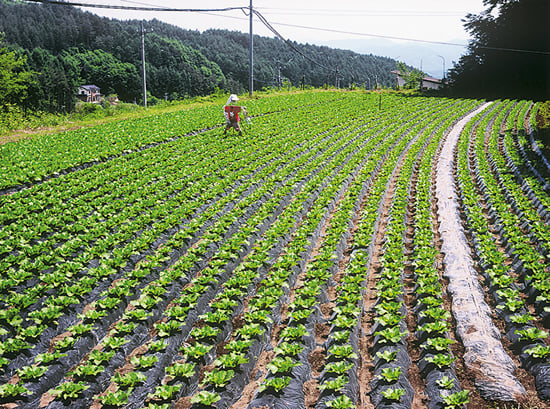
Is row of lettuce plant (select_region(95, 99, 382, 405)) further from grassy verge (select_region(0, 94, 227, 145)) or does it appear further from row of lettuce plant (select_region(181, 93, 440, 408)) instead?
grassy verge (select_region(0, 94, 227, 145))

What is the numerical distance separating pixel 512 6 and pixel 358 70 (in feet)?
376

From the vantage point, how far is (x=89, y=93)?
9331 centimetres

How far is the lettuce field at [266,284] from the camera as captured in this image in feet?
17.6

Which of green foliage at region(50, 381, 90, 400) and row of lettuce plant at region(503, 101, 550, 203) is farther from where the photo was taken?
row of lettuce plant at region(503, 101, 550, 203)

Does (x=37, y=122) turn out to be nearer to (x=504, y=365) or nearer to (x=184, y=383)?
(x=184, y=383)

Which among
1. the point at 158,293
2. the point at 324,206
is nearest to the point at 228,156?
the point at 324,206

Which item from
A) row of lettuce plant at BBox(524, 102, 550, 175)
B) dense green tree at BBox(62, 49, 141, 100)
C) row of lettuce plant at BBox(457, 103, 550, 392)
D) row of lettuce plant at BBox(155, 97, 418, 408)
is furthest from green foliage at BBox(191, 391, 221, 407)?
dense green tree at BBox(62, 49, 141, 100)

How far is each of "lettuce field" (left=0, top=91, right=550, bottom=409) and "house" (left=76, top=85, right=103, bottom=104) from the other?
85.6 meters

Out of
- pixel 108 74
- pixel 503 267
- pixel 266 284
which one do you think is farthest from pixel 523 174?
pixel 108 74

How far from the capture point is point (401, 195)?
520 inches

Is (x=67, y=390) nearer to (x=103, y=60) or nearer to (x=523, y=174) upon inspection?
(x=523, y=174)

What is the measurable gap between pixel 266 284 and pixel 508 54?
53374 mm

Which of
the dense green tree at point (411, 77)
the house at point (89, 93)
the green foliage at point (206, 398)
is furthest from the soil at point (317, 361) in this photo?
the house at point (89, 93)

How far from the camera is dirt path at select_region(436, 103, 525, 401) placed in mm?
5428
